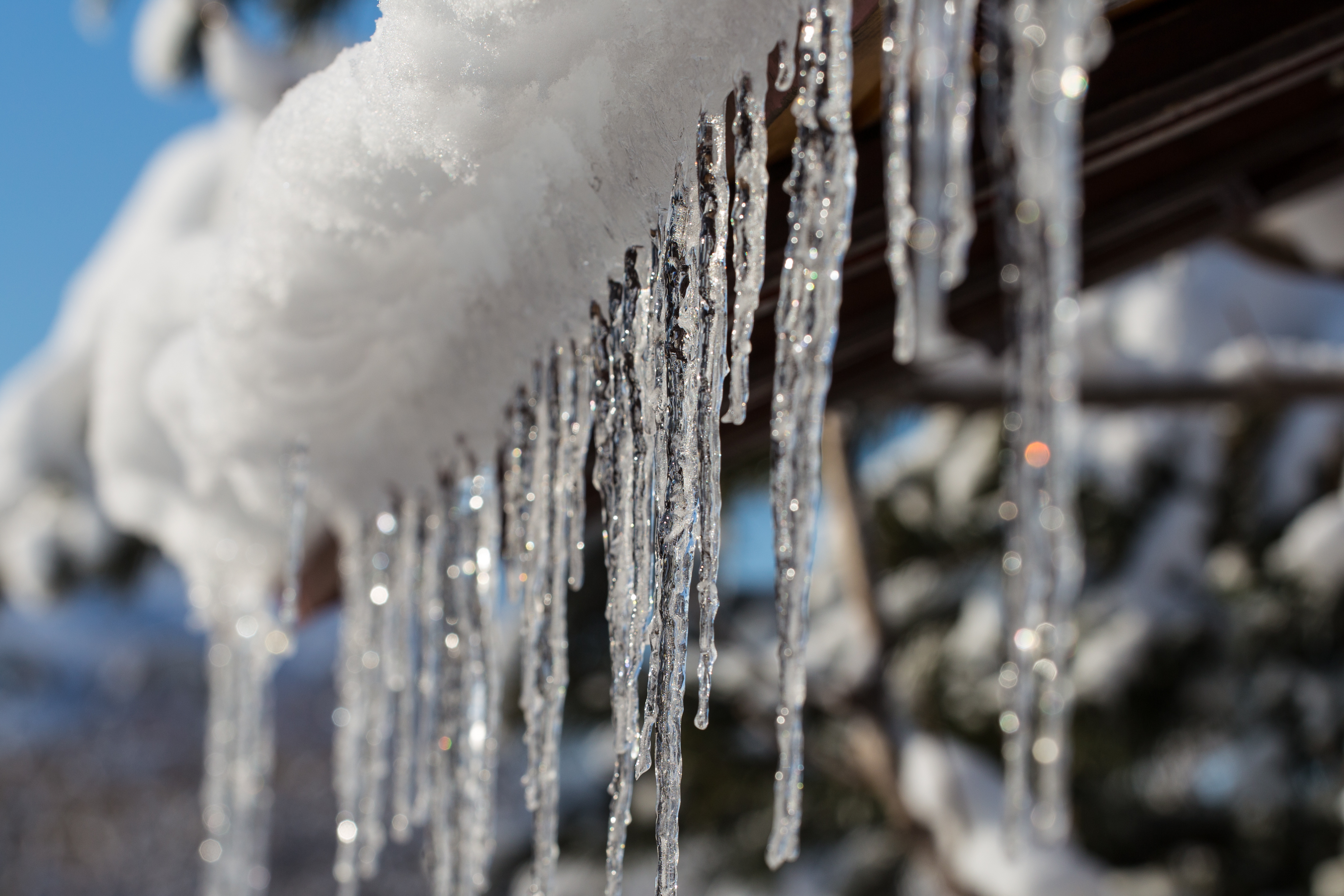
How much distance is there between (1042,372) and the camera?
62 cm

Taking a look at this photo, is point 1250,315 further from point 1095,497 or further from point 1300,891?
point 1300,891

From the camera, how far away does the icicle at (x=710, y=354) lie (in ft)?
2.33

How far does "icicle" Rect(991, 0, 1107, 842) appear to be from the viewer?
55 cm

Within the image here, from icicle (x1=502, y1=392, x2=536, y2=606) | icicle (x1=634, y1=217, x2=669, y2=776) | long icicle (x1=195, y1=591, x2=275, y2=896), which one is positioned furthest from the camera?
long icicle (x1=195, y1=591, x2=275, y2=896)

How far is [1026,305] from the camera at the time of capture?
62 centimetres

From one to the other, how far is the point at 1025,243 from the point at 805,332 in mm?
157

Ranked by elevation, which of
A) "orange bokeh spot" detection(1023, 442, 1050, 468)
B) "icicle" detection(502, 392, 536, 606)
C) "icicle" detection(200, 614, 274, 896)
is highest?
"icicle" detection(502, 392, 536, 606)

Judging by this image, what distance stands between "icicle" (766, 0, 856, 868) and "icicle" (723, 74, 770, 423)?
0.07 ft

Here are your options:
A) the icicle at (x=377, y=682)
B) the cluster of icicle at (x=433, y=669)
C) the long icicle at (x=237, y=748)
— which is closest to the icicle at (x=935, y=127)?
the cluster of icicle at (x=433, y=669)

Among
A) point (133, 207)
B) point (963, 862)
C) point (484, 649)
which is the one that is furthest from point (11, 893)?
point (484, 649)

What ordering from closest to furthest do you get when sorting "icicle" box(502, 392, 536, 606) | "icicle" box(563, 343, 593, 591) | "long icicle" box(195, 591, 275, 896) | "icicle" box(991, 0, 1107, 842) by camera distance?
"icicle" box(991, 0, 1107, 842)
"icicle" box(563, 343, 593, 591)
"icicle" box(502, 392, 536, 606)
"long icicle" box(195, 591, 275, 896)

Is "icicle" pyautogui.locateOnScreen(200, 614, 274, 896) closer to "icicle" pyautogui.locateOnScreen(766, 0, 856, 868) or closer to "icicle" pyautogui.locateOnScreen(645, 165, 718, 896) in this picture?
"icicle" pyautogui.locateOnScreen(645, 165, 718, 896)

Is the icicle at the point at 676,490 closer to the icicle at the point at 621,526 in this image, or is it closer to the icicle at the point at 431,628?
the icicle at the point at 621,526

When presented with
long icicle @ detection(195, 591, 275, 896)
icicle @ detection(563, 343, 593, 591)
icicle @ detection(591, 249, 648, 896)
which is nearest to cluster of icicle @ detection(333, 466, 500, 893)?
icicle @ detection(563, 343, 593, 591)
